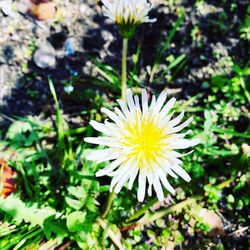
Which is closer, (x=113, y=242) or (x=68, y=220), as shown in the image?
(x=68, y=220)

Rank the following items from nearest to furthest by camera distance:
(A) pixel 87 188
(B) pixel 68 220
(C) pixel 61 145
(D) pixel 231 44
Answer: (B) pixel 68 220 < (A) pixel 87 188 < (C) pixel 61 145 < (D) pixel 231 44

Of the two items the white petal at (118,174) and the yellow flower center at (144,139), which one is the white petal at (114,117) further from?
the white petal at (118,174)

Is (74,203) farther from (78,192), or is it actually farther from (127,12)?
(127,12)

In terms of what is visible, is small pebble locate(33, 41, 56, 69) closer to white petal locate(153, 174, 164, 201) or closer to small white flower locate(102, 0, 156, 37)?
small white flower locate(102, 0, 156, 37)

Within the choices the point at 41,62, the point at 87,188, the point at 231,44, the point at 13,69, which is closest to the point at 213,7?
the point at 231,44

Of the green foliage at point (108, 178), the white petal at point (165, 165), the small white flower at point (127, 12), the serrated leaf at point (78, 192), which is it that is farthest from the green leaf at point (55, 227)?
the small white flower at point (127, 12)

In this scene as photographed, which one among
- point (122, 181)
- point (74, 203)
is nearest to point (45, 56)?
point (74, 203)

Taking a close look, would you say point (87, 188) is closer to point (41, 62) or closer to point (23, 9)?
point (41, 62)
